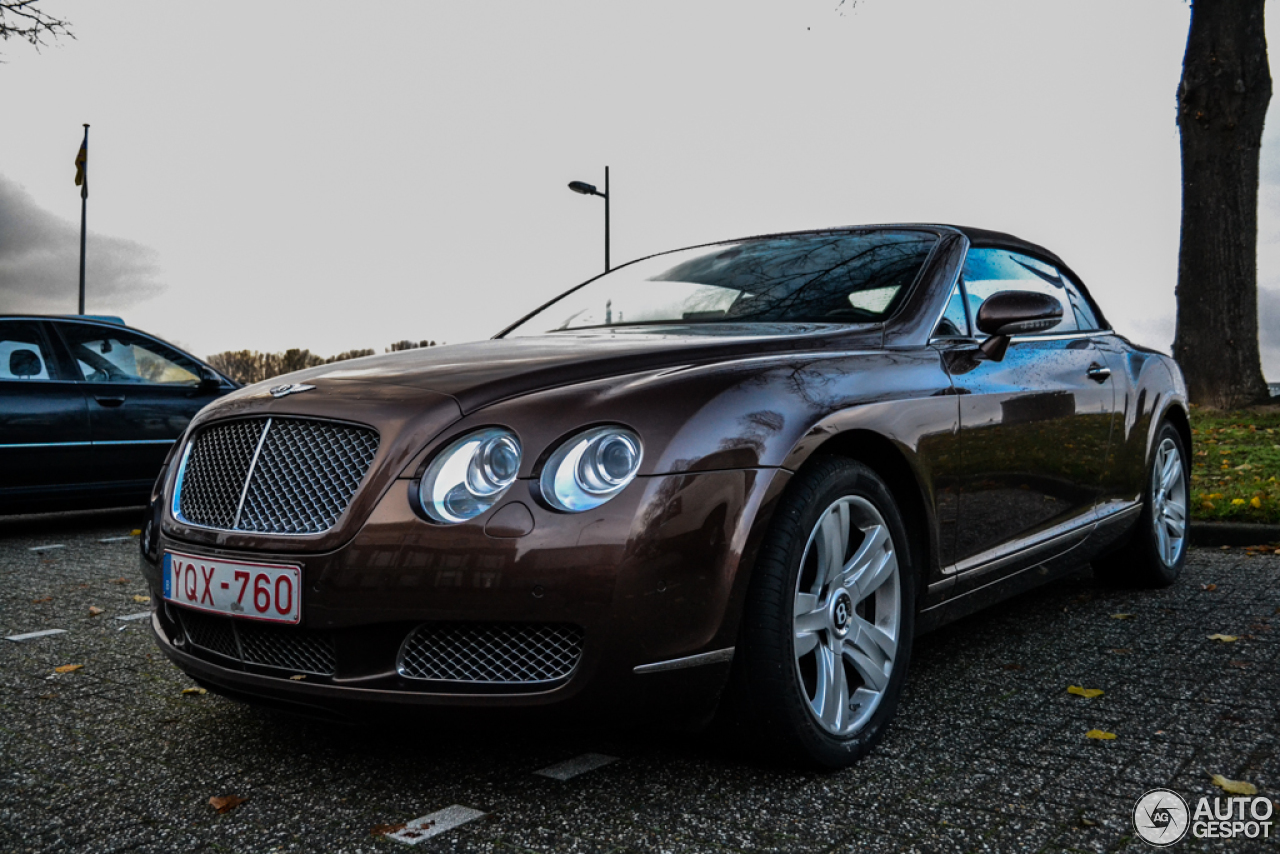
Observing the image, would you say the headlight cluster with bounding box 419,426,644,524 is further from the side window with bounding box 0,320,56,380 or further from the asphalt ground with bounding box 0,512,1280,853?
the side window with bounding box 0,320,56,380

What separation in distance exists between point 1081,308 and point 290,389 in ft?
11.5

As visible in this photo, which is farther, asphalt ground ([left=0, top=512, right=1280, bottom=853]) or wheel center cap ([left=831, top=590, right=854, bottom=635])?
wheel center cap ([left=831, top=590, right=854, bottom=635])

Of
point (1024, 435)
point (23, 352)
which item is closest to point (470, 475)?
point (1024, 435)

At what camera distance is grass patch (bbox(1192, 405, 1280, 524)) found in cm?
669

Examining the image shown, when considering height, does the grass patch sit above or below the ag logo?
below

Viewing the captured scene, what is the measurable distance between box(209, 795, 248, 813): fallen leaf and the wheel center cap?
4.72 feet

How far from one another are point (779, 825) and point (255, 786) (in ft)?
4.03

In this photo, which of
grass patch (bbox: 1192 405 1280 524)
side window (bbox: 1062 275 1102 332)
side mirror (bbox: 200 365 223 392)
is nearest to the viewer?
side window (bbox: 1062 275 1102 332)

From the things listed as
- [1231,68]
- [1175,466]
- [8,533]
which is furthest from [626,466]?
[1231,68]

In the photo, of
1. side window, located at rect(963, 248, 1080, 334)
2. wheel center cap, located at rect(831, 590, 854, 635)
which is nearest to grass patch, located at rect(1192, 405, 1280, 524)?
side window, located at rect(963, 248, 1080, 334)

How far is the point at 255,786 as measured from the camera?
260 centimetres

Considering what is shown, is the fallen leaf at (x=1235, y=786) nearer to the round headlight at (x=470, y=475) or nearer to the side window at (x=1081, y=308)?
the round headlight at (x=470, y=475)

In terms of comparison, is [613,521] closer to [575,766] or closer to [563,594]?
[563,594]

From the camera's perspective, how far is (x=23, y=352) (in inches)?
290
